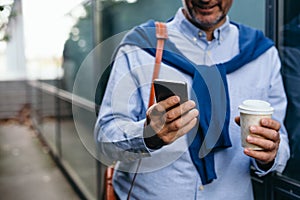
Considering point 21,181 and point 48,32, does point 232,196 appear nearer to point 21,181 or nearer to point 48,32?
point 21,181

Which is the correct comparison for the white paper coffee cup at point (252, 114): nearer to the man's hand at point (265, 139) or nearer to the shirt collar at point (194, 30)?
the man's hand at point (265, 139)

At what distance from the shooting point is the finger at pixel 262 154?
1.40 metres

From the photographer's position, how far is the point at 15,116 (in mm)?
12156

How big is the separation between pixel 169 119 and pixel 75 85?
10.5 ft

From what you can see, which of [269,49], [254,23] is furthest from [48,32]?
[269,49]

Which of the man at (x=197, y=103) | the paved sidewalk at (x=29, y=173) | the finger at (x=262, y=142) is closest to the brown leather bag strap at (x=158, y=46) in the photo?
the man at (x=197, y=103)

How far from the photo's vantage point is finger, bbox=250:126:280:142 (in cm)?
136

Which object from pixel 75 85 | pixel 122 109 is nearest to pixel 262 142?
pixel 122 109

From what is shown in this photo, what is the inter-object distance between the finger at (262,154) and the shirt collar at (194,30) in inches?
19.9

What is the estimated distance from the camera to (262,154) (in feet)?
4.71

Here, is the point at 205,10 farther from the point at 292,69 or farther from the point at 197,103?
the point at 292,69

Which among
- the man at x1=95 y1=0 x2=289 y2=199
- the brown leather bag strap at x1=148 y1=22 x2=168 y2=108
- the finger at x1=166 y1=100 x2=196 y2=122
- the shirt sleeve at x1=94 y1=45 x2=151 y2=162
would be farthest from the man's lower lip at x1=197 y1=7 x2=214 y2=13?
A: the finger at x1=166 y1=100 x2=196 y2=122

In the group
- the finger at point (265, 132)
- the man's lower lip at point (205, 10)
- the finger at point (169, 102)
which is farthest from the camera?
the man's lower lip at point (205, 10)

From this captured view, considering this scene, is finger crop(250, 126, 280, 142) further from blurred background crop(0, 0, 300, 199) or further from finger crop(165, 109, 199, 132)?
blurred background crop(0, 0, 300, 199)
